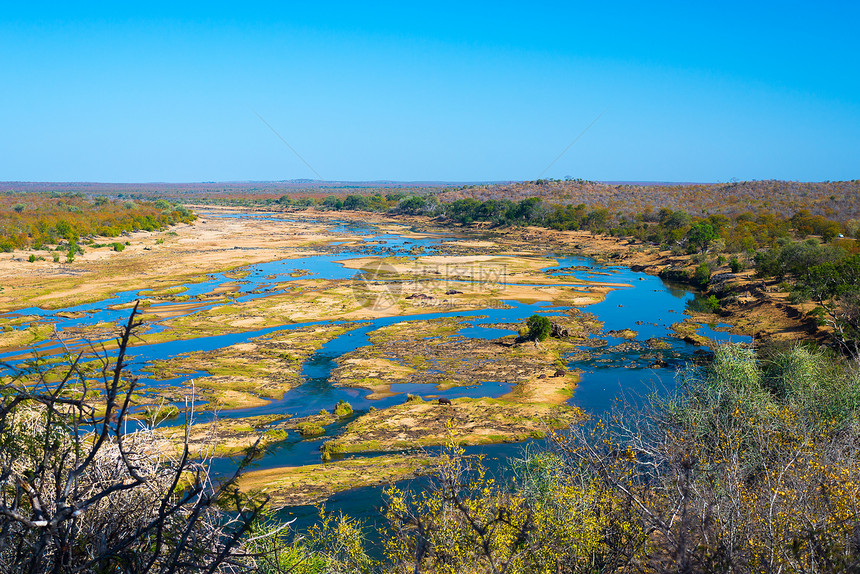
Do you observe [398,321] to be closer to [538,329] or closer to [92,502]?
[538,329]

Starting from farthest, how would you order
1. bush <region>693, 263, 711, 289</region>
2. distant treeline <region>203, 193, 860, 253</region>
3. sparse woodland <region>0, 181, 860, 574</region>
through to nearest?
distant treeline <region>203, 193, 860, 253</region>, bush <region>693, 263, 711, 289</region>, sparse woodland <region>0, 181, 860, 574</region>

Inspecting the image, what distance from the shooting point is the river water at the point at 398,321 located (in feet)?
89.2

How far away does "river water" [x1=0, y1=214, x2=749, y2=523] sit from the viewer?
27.2m

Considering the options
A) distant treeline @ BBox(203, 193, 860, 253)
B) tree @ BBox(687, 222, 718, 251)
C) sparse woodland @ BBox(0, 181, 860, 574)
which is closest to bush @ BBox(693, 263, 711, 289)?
distant treeline @ BBox(203, 193, 860, 253)

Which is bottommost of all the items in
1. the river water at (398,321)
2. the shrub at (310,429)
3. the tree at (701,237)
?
the shrub at (310,429)

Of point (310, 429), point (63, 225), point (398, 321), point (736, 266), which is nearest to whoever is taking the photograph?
point (310, 429)

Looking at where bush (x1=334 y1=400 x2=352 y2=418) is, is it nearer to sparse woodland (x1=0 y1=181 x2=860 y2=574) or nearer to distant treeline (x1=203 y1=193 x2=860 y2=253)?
sparse woodland (x1=0 y1=181 x2=860 y2=574)

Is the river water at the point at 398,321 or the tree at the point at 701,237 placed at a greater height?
the tree at the point at 701,237

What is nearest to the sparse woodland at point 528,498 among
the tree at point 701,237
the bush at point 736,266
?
the bush at point 736,266

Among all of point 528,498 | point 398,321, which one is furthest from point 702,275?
point 528,498

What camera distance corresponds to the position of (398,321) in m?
48.1

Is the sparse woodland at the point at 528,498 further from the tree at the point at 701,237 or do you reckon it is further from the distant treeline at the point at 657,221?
the distant treeline at the point at 657,221

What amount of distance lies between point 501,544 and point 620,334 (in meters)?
35.6

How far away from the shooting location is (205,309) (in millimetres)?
49781
